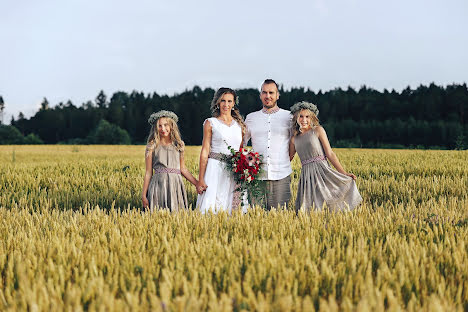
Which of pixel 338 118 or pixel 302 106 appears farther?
pixel 338 118

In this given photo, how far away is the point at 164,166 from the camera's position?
5367 millimetres

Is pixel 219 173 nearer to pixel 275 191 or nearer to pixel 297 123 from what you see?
pixel 275 191

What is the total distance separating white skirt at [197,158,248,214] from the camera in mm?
5285

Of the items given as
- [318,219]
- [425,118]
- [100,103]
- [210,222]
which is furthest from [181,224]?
[100,103]

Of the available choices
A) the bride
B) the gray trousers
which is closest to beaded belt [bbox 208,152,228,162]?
the bride

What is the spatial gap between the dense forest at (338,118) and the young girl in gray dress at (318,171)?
56166mm

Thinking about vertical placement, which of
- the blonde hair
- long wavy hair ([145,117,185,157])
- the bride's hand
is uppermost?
the blonde hair

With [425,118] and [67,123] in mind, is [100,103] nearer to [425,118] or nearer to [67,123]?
[67,123]

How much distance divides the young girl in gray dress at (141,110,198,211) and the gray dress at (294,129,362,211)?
1.58 meters

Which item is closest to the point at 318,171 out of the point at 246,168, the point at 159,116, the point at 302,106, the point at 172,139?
the point at 302,106

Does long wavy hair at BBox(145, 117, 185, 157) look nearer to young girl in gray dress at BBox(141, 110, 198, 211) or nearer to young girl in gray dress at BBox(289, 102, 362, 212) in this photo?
young girl in gray dress at BBox(141, 110, 198, 211)

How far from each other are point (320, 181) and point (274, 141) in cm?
85

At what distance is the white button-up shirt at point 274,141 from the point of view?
17.5ft

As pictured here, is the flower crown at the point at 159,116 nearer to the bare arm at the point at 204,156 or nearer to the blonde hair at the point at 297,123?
the bare arm at the point at 204,156
